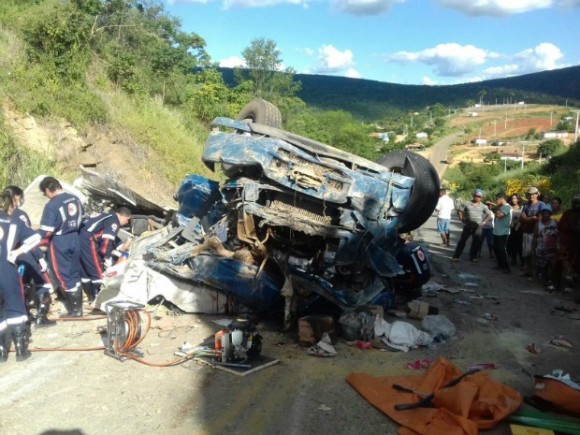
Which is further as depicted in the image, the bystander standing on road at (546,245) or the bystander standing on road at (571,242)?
the bystander standing on road at (546,245)

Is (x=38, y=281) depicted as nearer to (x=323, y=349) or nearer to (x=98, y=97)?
(x=323, y=349)

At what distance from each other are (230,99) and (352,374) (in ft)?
72.0

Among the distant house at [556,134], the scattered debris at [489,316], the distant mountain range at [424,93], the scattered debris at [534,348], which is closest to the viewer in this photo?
the scattered debris at [534,348]

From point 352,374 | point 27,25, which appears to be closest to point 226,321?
point 352,374

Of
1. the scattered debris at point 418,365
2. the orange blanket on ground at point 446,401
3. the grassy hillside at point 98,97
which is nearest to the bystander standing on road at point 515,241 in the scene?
the scattered debris at point 418,365

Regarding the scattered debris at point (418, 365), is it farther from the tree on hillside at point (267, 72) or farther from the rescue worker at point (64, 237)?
the tree on hillside at point (267, 72)

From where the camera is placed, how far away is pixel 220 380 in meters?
4.73

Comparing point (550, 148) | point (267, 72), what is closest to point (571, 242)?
point (267, 72)

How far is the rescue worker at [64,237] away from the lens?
20.1 ft

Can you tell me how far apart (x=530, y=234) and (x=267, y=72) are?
104 ft

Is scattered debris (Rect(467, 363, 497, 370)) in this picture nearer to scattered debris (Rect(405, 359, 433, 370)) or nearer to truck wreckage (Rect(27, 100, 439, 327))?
scattered debris (Rect(405, 359, 433, 370))

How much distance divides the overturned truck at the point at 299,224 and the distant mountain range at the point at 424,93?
117496mm

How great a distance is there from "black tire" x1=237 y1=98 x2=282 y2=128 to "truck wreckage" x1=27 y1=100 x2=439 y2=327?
3.85ft

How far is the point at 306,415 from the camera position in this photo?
4148mm
